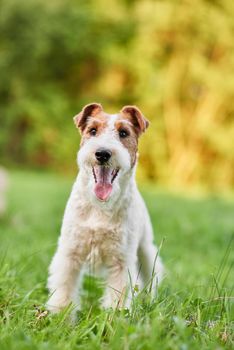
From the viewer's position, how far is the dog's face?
10.9 ft

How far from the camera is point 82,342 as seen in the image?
2729 millimetres

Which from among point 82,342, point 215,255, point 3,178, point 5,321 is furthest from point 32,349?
point 3,178

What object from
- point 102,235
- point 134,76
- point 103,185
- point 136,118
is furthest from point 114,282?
point 134,76

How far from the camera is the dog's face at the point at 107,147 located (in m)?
3.31

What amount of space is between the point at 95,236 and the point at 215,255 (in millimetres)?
3935

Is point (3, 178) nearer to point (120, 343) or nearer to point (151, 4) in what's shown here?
point (120, 343)

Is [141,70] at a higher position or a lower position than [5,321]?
higher

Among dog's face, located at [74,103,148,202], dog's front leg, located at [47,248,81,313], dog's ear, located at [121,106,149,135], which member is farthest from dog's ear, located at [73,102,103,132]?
dog's front leg, located at [47,248,81,313]

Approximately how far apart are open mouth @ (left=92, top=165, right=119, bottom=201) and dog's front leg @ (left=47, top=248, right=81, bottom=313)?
0.52 metres

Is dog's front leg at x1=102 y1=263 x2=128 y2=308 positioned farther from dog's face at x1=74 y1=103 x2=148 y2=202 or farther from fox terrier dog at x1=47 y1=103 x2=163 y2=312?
dog's face at x1=74 y1=103 x2=148 y2=202

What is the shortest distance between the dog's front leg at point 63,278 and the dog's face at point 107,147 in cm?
51

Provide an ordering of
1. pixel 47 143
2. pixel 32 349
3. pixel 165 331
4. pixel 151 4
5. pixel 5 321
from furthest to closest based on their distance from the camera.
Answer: pixel 47 143
pixel 151 4
pixel 5 321
pixel 165 331
pixel 32 349

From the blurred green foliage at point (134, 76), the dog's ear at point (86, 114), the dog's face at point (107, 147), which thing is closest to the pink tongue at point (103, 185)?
the dog's face at point (107, 147)

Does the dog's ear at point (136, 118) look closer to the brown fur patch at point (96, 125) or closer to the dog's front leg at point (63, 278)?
the brown fur patch at point (96, 125)
